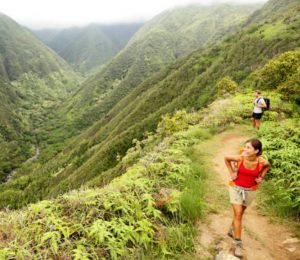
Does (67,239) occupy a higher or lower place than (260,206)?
higher

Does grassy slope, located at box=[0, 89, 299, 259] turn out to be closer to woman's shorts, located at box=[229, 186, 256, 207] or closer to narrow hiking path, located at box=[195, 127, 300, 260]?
narrow hiking path, located at box=[195, 127, 300, 260]

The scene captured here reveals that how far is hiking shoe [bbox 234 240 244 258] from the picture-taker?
23.8 ft

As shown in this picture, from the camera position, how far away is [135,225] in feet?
25.2

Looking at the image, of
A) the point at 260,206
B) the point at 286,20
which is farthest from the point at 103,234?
the point at 286,20

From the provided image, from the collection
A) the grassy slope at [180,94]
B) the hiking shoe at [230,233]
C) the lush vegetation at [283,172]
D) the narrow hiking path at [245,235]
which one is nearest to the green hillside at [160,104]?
the grassy slope at [180,94]

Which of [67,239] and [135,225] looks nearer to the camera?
[67,239]

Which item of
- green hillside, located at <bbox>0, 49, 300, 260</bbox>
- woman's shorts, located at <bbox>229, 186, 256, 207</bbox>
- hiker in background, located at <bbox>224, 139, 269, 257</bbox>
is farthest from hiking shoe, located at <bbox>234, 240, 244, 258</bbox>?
woman's shorts, located at <bbox>229, 186, 256, 207</bbox>

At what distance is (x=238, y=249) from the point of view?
7.33m

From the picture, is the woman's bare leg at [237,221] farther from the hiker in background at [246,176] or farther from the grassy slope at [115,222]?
the grassy slope at [115,222]

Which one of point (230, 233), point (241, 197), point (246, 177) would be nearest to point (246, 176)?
point (246, 177)

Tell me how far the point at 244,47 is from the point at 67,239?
152 m

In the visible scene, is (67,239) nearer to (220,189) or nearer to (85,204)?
(85,204)

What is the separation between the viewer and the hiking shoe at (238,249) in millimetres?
7258

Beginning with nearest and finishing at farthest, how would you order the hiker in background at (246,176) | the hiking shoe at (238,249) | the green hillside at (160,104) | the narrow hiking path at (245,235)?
the hiking shoe at (238,249) → the narrow hiking path at (245,235) → the hiker in background at (246,176) → the green hillside at (160,104)
